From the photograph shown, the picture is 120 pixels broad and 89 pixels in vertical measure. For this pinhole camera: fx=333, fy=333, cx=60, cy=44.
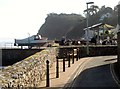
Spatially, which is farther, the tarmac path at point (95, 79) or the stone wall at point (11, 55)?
the stone wall at point (11, 55)

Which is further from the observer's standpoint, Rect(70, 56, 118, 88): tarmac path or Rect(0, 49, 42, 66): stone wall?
Rect(0, 49, 42, 66): stone wall

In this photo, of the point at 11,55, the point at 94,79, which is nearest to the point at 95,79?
the point at 94,79

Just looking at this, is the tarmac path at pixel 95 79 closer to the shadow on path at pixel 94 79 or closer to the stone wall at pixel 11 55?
the shadow on path at pixel 94 79

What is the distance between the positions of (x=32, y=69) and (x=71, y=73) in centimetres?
764

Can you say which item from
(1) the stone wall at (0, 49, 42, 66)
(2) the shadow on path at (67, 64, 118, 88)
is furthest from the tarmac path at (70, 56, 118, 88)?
(1) the stone wall at (0, 49, 42, 66)

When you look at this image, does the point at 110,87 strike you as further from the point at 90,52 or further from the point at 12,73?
the point at 90,52

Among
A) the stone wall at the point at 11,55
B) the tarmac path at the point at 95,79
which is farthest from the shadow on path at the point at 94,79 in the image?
the stone wall at the point at 11,55

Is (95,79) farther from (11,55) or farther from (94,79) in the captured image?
(11,55)

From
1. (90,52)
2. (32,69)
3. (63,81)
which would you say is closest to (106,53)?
(90,52)

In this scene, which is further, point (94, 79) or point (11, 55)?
point (11, 55)

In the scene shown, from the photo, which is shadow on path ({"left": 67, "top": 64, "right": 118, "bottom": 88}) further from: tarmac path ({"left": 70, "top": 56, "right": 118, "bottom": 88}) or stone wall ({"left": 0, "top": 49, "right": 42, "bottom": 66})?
stone wall ({"left": 0, "top": 49, "right": 42, "bottom": 66})

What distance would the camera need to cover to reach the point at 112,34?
195ft

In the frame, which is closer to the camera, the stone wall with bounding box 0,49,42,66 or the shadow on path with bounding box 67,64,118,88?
the shadow on path with bounding box 67,64,118,88

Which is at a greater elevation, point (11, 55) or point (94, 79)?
point (11, 55)
